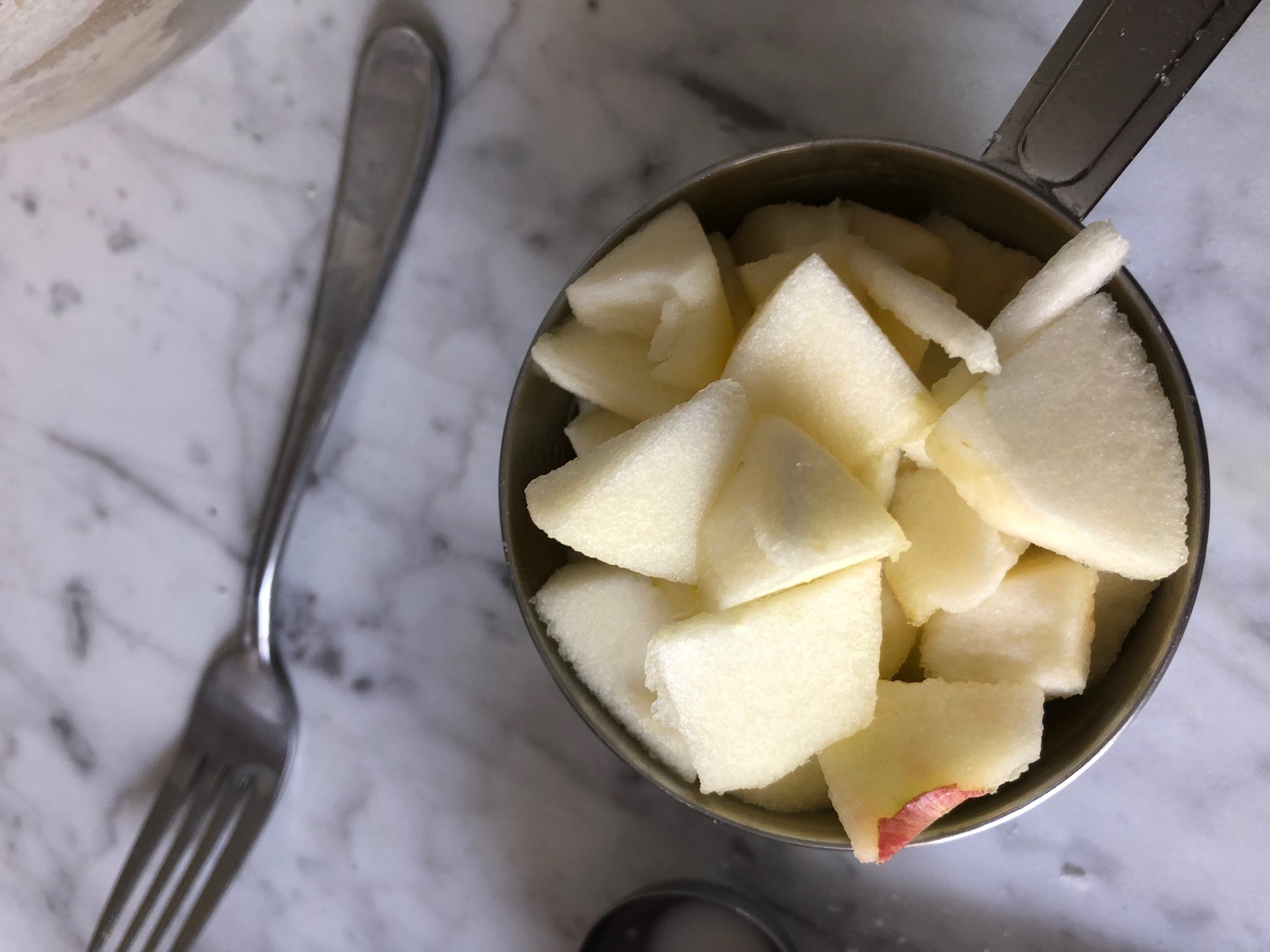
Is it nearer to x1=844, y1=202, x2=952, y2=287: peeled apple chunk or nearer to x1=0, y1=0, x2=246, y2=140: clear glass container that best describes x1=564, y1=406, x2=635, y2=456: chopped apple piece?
x1=844, y1=202, x2=952, y2=287: peeled apple chunk

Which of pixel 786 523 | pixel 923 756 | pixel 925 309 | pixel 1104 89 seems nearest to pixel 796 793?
pixel 923 756

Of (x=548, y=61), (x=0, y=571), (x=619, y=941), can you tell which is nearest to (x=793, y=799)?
(x=619, y=941)

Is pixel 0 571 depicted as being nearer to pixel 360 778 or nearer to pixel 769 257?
pixel 360 778

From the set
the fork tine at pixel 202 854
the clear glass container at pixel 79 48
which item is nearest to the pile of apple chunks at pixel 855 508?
the clear glass container at pixel 79 48

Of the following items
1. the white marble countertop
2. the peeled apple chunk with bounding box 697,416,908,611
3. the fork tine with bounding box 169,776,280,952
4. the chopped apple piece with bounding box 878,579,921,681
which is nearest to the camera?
the peeled apple chunk with bounding box 697,416,908,611

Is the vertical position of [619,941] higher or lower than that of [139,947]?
higher

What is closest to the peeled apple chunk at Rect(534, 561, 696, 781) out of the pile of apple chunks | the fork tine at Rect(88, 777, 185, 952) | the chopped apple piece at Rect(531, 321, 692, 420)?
the pile of apple chunks

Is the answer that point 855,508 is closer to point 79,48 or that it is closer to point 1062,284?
point 1062,284
